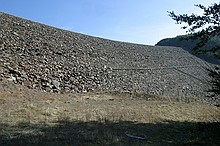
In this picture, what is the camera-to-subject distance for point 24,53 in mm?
21438

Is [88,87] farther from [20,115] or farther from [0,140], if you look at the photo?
[0,140]

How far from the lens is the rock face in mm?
19172

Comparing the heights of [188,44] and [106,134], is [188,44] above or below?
above

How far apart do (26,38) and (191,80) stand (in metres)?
18.6

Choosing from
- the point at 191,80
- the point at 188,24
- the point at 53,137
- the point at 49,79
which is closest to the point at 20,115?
the point at 53,137

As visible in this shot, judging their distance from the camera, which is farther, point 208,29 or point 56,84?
point 56,84

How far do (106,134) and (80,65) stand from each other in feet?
52.4

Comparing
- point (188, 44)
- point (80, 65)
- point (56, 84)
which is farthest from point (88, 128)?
point (188, 44)

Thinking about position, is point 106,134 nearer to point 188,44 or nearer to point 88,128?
point 88,128

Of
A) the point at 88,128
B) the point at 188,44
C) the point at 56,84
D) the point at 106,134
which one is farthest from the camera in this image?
the point at 188,44

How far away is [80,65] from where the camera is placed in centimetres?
2452

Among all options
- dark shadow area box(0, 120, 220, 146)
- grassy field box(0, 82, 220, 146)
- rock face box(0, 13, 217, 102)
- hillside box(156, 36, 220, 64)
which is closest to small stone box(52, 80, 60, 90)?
rock face box(0, 13, 217, 102)

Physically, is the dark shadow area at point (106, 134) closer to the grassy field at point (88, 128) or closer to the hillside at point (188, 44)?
the grassy field at point (88, 128)

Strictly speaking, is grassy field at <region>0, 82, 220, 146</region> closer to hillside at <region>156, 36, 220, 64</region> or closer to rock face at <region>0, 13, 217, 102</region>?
rock face at <region>0, 13, 217, 102</region>
